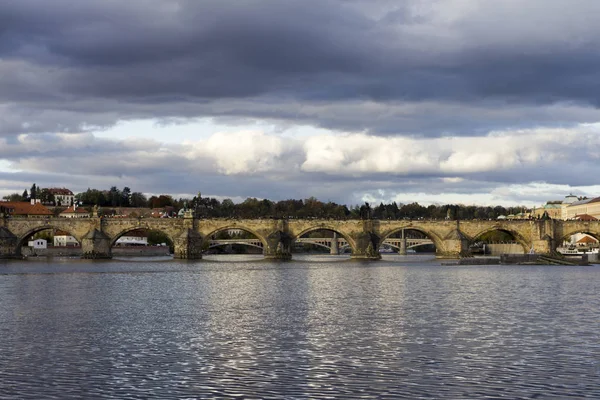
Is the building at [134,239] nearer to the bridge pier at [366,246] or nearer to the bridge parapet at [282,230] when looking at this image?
the bridge parapet at [282,230]

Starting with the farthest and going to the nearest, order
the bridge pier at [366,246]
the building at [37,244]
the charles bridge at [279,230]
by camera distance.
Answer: the building at [37,244]
the bridge pier at [366,246]
the charles bridge at [279,230]

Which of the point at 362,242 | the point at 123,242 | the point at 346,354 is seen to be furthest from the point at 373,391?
the point at 123,242

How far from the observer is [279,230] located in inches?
4235

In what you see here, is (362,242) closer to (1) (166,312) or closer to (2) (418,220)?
(2) (418,220)

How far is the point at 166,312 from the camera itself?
3819 centimetres

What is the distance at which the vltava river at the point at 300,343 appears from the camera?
20.7 meters

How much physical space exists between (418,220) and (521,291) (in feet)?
195

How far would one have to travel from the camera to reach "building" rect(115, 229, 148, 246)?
497 feet

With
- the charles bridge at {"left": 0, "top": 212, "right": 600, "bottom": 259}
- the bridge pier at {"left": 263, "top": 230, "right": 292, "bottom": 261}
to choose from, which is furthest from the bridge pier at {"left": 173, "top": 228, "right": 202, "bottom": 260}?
the bridge pier at {"left": 263, "top": 230, "right": 292, "bottom": 261}

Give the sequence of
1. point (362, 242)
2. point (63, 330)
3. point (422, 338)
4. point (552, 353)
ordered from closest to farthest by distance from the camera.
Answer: point (552, 353)
point (422, 338)
point (63, 330)
point (362, 242)

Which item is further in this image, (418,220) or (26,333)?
(418,220)

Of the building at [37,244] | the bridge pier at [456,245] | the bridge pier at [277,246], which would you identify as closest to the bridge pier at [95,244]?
the bridge pier at [277,246]

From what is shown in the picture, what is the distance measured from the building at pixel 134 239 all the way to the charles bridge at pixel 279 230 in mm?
40331

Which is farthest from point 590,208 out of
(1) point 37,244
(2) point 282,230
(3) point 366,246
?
(1) point 37,244
